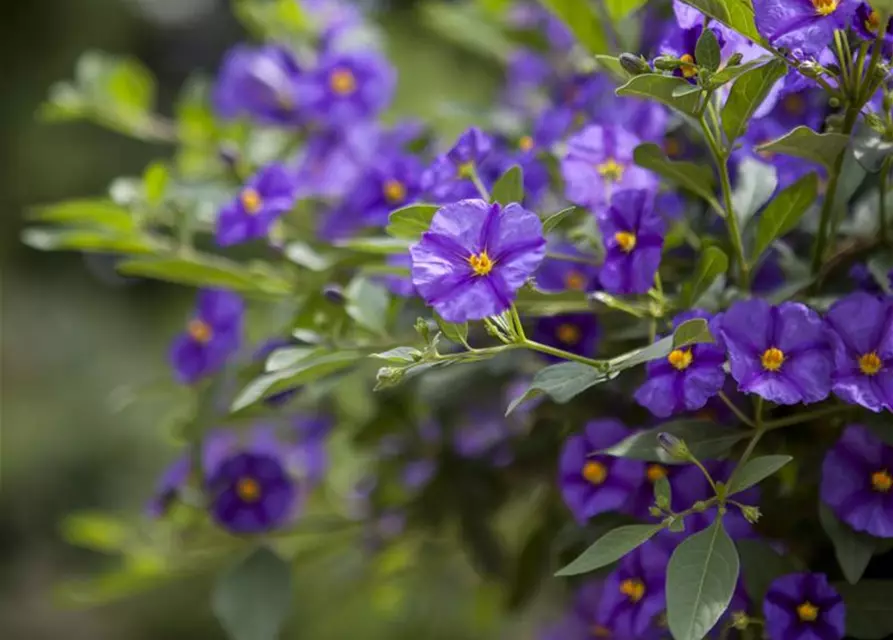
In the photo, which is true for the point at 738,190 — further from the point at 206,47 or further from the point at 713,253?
the point at 206,47

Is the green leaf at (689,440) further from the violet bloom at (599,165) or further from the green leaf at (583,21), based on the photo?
the green leaf at (583,21)

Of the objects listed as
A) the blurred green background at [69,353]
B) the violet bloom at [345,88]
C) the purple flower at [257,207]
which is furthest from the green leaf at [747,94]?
the blurred green background at [69,353]

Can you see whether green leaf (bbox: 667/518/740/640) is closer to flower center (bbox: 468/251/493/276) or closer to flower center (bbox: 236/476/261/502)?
flower center (bbox: 468/251/493/276)

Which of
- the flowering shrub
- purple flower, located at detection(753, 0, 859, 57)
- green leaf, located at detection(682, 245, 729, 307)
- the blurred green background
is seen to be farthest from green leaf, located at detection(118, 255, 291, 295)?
the blurred green background

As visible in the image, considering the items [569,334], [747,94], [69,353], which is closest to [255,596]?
[569,334]

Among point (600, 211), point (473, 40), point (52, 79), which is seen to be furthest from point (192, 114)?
point (52, 79)

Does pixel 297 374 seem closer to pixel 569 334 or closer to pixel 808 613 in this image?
pixel 569 334
